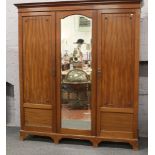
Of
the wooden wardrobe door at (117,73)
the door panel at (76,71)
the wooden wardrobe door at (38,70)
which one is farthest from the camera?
the wooden wardrobe door at (38,70)

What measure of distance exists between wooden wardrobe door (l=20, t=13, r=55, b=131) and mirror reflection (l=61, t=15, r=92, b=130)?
0.16m

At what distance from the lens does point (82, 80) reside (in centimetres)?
324

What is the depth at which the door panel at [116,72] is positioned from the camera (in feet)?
9.95

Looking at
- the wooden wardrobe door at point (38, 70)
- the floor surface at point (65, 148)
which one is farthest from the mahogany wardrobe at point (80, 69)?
the floor surface at point (65, 148)

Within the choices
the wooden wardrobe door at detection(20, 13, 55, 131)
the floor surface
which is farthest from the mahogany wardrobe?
the floor surface

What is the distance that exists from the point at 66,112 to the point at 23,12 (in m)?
1.47

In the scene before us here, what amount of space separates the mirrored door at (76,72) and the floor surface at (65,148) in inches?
10.0

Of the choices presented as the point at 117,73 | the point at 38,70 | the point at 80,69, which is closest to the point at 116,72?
the point at 117,73

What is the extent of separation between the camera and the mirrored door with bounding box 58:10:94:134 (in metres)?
3.16

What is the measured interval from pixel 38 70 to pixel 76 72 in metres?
0.52

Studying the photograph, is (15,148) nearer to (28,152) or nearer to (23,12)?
(28,152)

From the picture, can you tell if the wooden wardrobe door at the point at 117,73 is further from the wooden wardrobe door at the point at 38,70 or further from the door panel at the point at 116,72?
the wooden wardrobe door at the point at 38,70

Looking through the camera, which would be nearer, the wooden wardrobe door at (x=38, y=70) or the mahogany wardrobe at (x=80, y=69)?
the mahogany wardrobe at (x=80, y=69)

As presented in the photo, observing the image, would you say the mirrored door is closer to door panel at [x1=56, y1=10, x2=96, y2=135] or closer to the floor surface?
door panel at [x1=56, y1=10, x2=96, y2=135]
